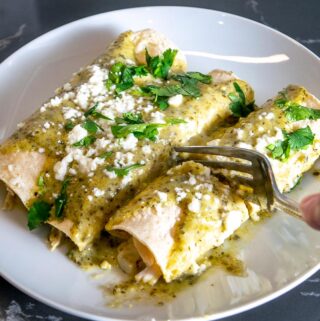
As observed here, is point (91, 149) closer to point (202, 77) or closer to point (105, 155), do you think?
point (105, 155)

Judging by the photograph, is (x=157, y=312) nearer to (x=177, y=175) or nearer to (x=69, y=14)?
(x=177, y=175)

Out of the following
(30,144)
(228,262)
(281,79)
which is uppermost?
(30,144)

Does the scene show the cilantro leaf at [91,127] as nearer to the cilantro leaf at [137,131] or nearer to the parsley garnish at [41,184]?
the cilantro leaf at [137,131]

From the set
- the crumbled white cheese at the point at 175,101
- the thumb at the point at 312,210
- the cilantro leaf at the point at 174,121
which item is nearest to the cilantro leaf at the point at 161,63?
the crumbled white cheese at the point at 175,101

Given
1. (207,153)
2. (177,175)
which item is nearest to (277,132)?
(207,153)

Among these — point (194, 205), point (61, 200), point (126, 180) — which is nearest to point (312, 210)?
point (194, 205)
